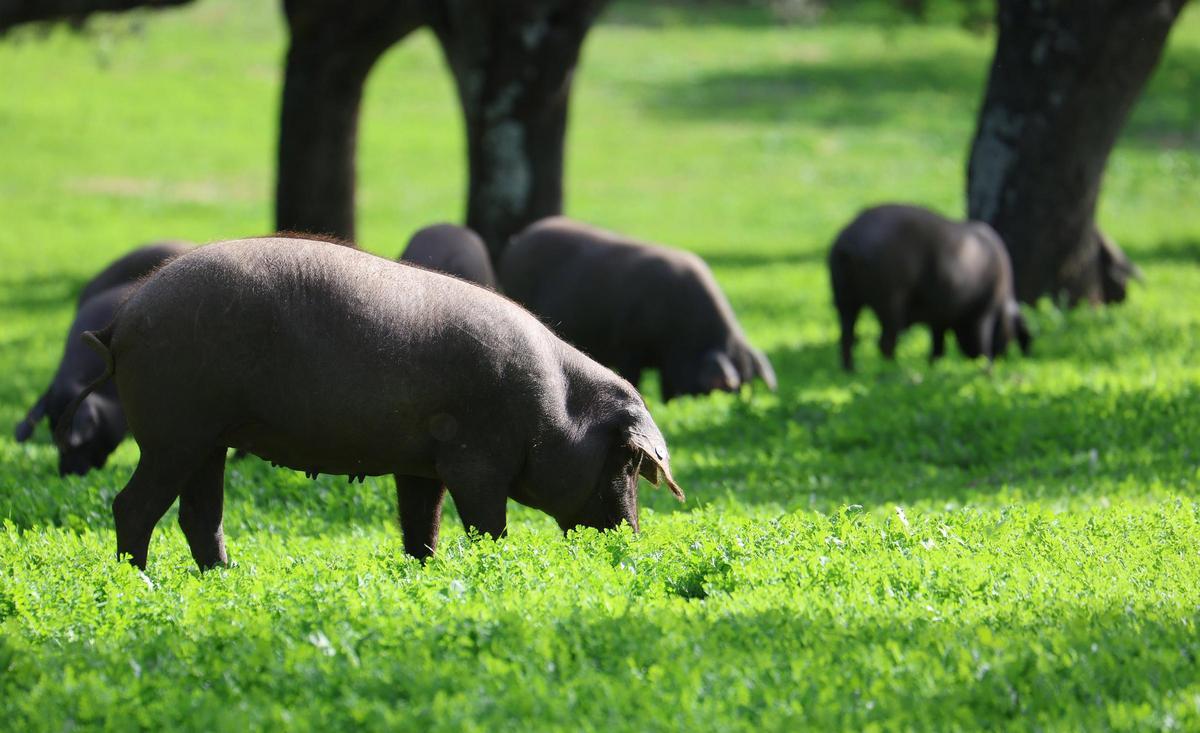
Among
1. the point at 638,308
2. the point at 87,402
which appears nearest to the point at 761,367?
the point at 638,308

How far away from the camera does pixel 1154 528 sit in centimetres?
752

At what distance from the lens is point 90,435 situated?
403 inches

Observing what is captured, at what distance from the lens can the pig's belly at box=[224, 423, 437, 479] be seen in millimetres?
6527

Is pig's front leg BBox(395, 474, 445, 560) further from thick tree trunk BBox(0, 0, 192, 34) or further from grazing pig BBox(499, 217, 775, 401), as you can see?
thick tree trunk BBox(0, 0, 192, 34)

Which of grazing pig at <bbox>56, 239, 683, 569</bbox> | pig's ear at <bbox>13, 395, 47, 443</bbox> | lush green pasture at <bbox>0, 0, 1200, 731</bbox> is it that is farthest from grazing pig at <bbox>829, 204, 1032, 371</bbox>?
grazing pig at <bbox>56, 239, 683, 569</bbox>

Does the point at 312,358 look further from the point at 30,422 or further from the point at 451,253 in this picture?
the point at 30,422

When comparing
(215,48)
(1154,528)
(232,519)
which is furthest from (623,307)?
(215,48)

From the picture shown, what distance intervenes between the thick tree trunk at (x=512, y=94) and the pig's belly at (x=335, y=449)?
29.7 feet

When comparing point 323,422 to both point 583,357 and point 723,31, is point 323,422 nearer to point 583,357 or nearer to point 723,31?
point 583,357

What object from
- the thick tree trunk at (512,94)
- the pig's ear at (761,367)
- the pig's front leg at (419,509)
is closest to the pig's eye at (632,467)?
the pig's front leg at (419,509)

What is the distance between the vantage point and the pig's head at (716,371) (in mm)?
12602

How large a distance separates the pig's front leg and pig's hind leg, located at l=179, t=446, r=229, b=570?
81cm

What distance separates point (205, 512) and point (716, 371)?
6318 millimetres

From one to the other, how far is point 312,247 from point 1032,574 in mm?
3190
